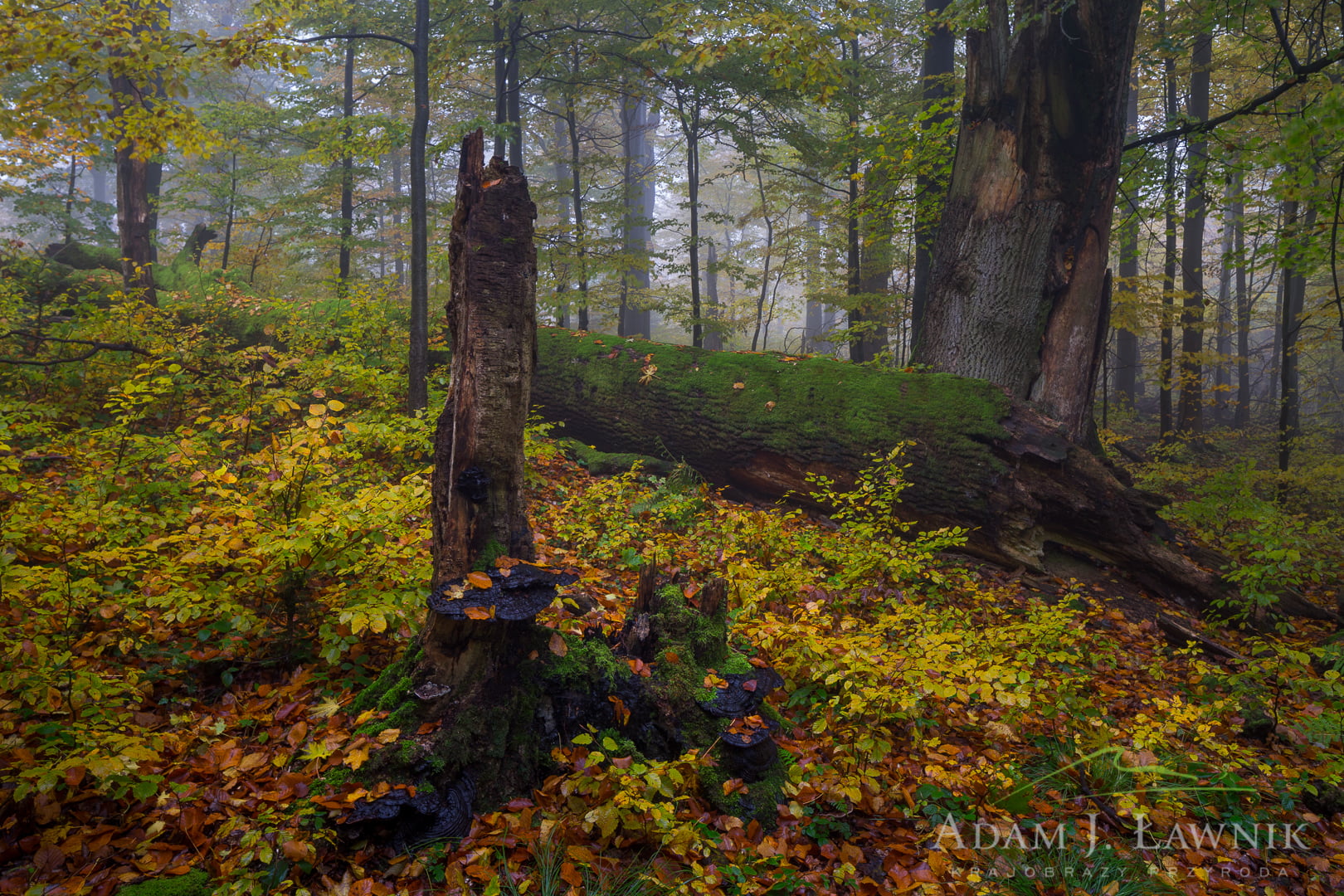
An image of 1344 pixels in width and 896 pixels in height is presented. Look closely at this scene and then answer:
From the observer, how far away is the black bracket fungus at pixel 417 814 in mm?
2369

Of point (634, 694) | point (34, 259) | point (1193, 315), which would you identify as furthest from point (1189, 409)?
point (34, 259)

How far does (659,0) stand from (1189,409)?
13.2m

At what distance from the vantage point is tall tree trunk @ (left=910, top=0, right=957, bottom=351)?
8570 millimetres

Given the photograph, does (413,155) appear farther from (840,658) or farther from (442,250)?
(840,658)

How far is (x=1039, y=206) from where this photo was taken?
22.9ft

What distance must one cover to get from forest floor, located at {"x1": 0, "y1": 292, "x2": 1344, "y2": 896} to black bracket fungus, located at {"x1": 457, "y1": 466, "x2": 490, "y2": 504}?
23.1 inches

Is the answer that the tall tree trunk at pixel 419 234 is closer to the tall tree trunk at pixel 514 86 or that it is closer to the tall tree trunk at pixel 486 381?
the tall tree trunk at pixel 514 86

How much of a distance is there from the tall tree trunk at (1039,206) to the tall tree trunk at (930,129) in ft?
2.48

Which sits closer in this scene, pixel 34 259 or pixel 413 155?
pixel 413 155

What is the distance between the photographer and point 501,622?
2.85 meters

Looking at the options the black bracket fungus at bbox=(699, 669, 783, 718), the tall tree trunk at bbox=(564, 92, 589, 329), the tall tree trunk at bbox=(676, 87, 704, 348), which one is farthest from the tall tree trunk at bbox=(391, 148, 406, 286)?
the black bracket fungus at bbox=(699, 669, 783, 718)

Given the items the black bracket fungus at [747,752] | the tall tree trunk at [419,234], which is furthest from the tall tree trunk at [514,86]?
the black bracket fungus at [747,752]

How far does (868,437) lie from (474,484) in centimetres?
497

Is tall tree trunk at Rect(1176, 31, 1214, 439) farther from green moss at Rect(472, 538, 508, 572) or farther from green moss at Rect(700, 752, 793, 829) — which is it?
green moss at Rect(472, 538, 508, 572)
